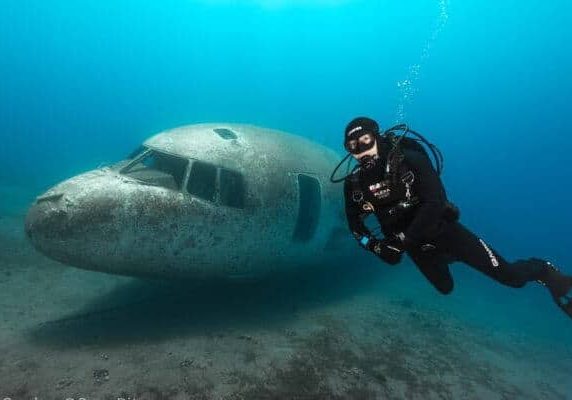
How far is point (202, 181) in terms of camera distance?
778 cm

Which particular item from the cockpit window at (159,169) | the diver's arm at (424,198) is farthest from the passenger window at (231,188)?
the diver's arm at (424,198)

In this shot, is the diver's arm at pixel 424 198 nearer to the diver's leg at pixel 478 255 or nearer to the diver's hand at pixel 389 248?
the diver's hand at pixel 389 248

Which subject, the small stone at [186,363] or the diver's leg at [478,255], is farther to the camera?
the small stone at [186,363]

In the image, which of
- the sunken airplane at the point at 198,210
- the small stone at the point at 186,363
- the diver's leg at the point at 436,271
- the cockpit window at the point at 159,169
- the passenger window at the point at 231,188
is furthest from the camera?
the passenger window at the point at 231,188

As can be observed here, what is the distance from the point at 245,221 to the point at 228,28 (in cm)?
14154

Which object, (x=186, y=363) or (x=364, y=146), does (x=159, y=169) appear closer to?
(x=186, y=363)

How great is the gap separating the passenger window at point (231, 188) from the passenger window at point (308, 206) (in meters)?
1.71

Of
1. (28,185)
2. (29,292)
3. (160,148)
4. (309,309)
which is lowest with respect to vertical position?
(28,185)

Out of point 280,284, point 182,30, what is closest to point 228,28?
point 182,30

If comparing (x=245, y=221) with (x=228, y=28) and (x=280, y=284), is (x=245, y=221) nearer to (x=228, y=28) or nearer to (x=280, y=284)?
(x=280, y=284)

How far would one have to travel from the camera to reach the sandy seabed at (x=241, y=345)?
583 cm

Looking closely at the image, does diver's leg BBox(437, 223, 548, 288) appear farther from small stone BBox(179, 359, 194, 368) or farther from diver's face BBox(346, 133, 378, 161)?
small stone BBox(179, 359, 194, 368)

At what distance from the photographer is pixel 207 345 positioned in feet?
23.1

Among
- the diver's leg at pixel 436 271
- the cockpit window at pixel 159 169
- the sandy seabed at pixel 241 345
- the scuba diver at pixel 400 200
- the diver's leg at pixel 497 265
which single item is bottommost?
the sandy seabed at pixel 241 345
